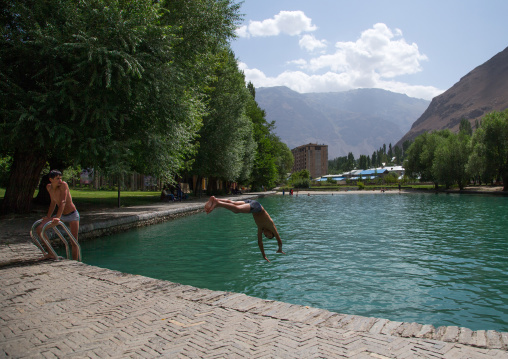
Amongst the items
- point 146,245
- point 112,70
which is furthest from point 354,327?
point 112,70

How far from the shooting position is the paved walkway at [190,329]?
3650mm

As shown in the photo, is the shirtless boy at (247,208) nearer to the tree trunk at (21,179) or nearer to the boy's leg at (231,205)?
the boy's leg at (231,205)

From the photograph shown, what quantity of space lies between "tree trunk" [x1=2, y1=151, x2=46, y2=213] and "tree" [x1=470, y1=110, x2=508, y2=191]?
5641cm

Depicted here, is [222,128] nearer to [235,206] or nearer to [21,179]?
[21,179]

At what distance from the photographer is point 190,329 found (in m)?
4.23

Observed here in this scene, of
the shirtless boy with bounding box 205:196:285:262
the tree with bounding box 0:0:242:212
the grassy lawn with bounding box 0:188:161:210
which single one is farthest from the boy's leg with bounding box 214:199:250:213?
the grassy lawn with bounding box 0:188:161:210

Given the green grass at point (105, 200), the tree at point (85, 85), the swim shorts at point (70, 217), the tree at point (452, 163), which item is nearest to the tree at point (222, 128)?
the green grass at point (105, 200)

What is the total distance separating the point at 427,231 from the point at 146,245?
1312 centimetres

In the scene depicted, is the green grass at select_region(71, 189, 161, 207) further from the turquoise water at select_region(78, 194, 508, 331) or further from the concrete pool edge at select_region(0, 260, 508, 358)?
the concrete pool edge at select_region(0, 260, 508, 358)

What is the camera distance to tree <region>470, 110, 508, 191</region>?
5175cm

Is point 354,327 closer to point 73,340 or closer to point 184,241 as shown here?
point 73,340

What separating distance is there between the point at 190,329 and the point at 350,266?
699 centimetres

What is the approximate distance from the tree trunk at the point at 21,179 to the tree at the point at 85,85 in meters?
0.04

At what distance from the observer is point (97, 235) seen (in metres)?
14.4
